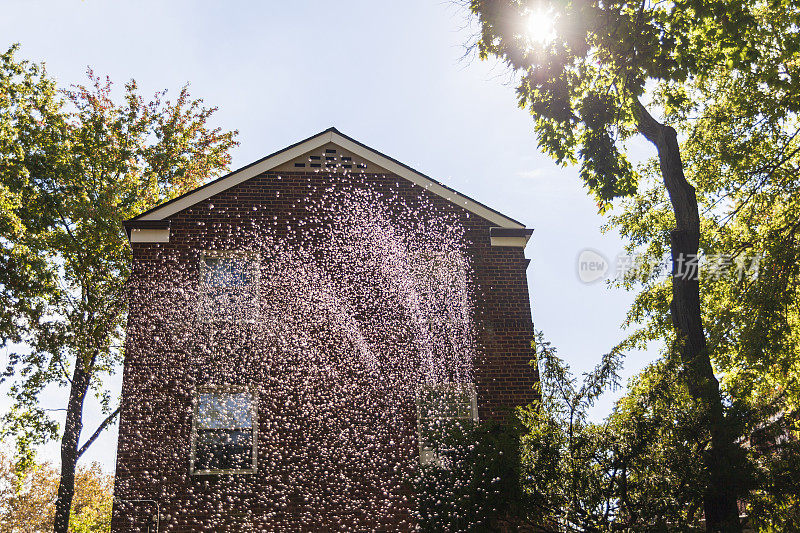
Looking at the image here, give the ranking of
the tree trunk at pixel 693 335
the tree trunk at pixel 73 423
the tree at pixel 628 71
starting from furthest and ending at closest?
the tree trunk at pixel 73 423 < the tree at pixel 628 71 < the tree trunk at pixel 693 335

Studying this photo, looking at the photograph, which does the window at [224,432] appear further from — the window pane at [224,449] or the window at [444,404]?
the window at [444,404]

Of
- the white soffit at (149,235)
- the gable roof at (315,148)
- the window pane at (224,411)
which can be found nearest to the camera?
the window pane at (224,411)

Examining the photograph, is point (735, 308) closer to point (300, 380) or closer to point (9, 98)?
point (300, 380)

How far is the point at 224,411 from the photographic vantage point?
11352 mm

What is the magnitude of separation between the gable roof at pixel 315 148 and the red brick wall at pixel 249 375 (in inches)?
6.1

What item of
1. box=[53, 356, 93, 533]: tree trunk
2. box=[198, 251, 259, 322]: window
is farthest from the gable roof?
box=[53, 356, 93, 533]: tree trunk

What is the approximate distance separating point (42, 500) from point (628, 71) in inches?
1485

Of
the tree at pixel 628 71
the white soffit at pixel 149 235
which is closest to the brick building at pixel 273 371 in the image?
the white soffit at pixel 149 235

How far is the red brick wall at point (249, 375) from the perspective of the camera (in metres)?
10.6

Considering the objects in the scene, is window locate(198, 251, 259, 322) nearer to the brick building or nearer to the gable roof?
the brick building

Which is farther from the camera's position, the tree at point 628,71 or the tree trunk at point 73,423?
the tree trunk at point 73,423

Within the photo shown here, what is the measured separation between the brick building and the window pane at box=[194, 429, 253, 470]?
0.02m

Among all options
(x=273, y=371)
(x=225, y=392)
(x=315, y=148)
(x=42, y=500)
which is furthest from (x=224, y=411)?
(x=42, y=500)

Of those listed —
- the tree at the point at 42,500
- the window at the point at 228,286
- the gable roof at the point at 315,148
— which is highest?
the gable roof at the point at 315,148
